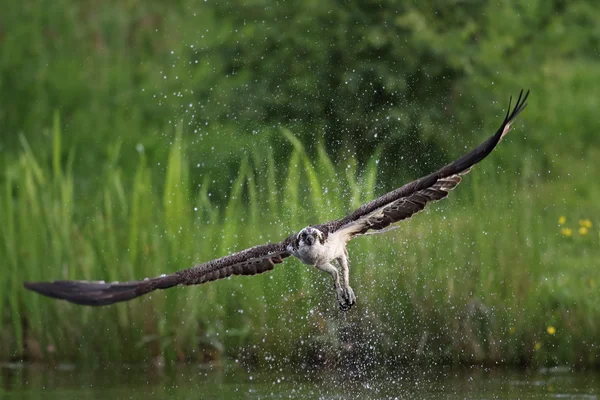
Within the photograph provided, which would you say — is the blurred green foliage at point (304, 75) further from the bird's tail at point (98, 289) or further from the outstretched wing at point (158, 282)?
the bird's tail at point (98, 289)

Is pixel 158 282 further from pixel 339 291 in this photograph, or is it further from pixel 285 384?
pixel 285 384

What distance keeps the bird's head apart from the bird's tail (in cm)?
74

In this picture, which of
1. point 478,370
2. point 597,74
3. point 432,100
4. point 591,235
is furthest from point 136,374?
point 597,74

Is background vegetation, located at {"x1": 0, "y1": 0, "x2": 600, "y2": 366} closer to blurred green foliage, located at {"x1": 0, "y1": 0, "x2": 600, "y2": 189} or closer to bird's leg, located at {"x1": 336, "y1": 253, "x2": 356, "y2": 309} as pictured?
blurred green foliage, located at {"x1": 0, "y1": 0, "x2": 600, "y2": 189}

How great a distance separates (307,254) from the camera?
648cm

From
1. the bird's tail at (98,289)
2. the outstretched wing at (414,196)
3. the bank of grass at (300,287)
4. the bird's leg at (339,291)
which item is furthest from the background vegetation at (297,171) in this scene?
the bird's tail at (98,289)

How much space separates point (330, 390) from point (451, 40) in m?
5.58

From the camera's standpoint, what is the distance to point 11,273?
9078mm

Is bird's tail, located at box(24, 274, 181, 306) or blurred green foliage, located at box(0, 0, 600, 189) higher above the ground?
blurred green foliage, located at box(0, 0, 600, 189)

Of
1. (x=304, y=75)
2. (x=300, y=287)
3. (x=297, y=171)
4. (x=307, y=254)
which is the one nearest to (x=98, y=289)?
(x=307, y=254)

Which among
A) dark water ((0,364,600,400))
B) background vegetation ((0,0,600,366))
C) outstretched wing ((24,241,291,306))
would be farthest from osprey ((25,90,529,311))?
background vegetation ((0,0,600,366))

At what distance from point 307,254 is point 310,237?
0.34 ft

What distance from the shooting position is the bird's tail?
6316mm

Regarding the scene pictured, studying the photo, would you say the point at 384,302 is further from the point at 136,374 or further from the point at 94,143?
the point at 94,143
